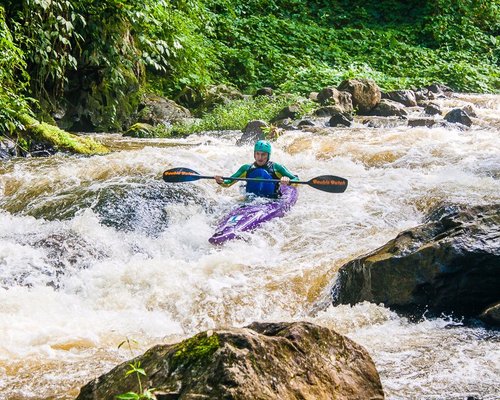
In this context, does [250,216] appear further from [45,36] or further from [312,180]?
[45,36]

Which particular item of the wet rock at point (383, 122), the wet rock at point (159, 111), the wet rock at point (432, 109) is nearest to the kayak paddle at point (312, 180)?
the wet rock at point (383, 122)

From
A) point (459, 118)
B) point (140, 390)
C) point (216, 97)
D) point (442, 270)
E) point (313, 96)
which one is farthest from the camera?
point (216, 97)

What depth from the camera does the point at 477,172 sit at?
7.30m

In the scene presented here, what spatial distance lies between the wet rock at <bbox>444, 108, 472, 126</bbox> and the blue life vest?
15.5 ft

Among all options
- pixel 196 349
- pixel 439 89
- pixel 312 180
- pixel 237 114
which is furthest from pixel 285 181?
pixel 439 89

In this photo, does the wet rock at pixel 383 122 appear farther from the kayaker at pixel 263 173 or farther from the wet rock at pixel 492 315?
the wet rock at pixel 492 315

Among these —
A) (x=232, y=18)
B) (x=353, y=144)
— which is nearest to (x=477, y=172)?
(x=353, y=144)

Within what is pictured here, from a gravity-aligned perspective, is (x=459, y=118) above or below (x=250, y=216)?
above

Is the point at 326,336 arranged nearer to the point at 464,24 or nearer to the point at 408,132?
the point at 408,132

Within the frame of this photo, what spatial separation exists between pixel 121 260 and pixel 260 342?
3.38 m

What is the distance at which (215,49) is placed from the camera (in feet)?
50.4

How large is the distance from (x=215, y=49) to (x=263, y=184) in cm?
918

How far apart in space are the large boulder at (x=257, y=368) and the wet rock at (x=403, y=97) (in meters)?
10.7

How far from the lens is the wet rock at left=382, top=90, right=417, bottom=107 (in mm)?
12742
